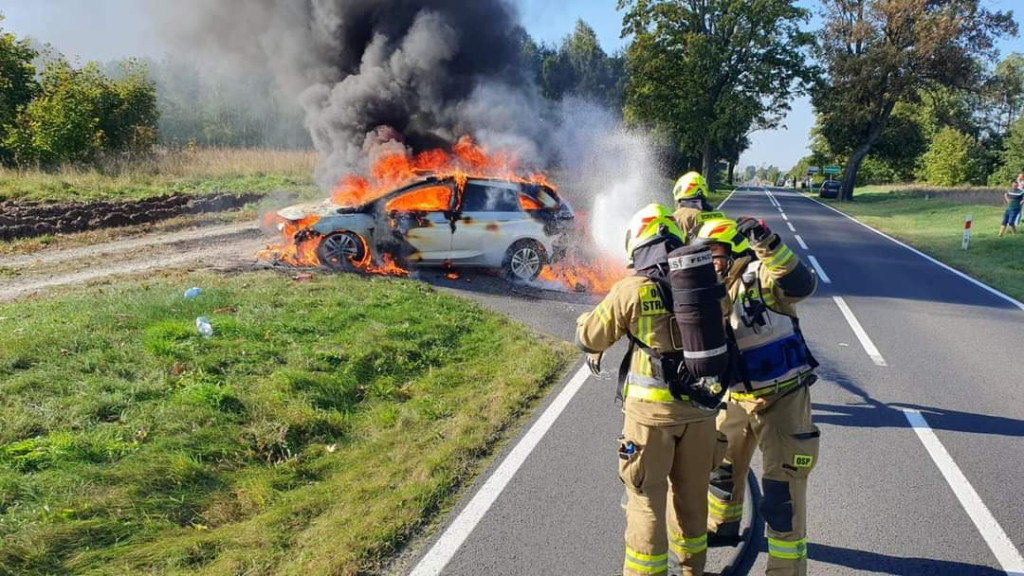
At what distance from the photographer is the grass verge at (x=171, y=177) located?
15.7 metres

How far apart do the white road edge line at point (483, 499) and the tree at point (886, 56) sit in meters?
39.1

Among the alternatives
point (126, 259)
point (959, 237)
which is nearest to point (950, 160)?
point (959, 237)

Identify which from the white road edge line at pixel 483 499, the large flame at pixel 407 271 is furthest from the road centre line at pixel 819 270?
the white road edge line at pixel 483 499

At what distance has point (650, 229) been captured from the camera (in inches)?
109

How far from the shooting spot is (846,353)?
6758 mm

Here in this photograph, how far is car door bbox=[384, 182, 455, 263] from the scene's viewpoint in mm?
9305

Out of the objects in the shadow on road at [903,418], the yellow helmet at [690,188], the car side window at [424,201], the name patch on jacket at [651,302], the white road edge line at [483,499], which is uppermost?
the yellow helmet at [690,188]

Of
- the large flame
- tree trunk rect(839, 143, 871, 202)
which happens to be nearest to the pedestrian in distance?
the large flame

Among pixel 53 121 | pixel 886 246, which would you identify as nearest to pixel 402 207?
pixel 886 246

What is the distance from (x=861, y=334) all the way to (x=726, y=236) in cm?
563

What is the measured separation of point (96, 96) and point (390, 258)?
55.5 ft

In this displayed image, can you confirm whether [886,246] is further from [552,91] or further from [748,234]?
[552,91]

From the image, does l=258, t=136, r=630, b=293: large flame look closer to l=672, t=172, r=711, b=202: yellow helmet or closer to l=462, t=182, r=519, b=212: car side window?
l=462, t=182, r=519, b=212: car side window

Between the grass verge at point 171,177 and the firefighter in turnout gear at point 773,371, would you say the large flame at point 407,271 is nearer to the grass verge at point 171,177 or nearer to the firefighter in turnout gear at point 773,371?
the firefighter in turnout gear at point 773,371
